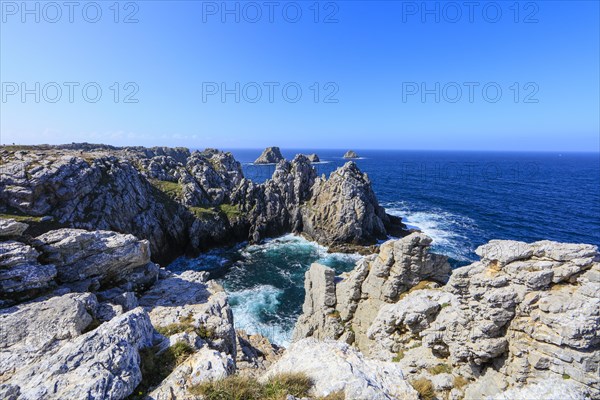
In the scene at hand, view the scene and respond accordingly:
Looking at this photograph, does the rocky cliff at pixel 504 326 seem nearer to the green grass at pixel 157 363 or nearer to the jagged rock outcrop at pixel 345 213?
the green grass at pixel 157 363

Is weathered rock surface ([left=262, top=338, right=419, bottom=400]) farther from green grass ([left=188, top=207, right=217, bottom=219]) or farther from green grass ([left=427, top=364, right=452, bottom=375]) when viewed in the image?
green grass ([left=188, top=207, right=217, bottom=219])

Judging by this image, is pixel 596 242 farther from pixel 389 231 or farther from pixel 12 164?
pixel 12 164

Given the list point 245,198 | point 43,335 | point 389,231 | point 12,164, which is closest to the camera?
point 43,335

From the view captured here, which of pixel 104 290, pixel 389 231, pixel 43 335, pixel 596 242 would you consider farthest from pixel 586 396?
pixel 596 242

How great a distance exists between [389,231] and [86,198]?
231ft

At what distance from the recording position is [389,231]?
74.5 metres

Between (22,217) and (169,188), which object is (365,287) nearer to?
(22,217)

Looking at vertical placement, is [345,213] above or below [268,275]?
above

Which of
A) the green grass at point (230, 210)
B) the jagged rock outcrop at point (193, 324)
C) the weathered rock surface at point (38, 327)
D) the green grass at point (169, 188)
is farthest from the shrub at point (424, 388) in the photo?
the green grass at point (169, 188)

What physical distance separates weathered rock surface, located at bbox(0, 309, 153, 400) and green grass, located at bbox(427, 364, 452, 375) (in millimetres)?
16066

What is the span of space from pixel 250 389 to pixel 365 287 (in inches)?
730

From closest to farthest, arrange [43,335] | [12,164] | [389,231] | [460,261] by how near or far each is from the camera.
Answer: [43,335] → [12,164] → [460,261] → [389,231]

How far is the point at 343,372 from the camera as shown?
11.9 m

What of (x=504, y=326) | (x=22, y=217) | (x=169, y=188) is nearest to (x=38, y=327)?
(x=504, y=326)
